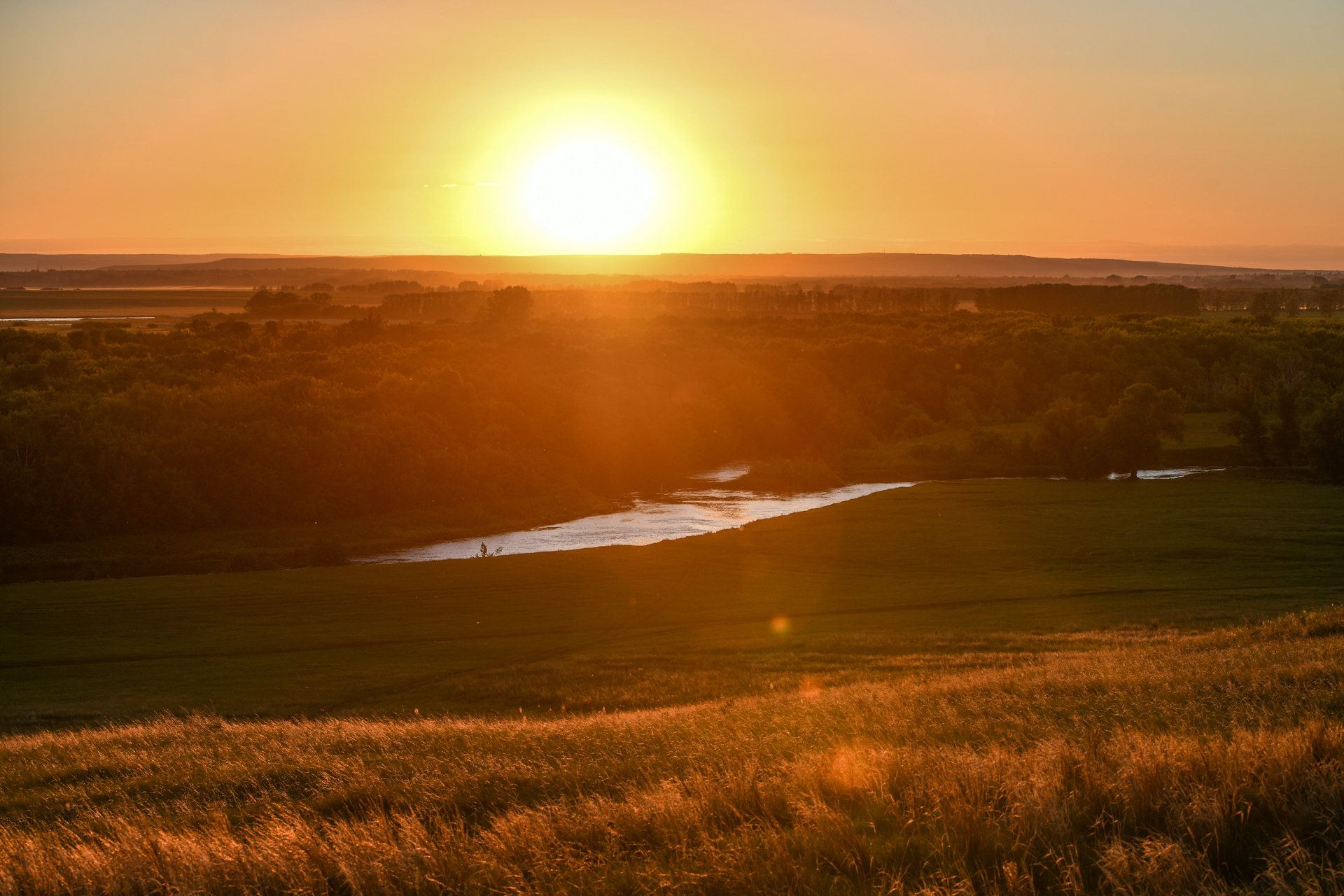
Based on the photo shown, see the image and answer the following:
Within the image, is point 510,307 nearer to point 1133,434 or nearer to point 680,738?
point 1133,434

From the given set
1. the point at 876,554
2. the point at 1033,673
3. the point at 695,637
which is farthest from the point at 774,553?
the point at 1033,673

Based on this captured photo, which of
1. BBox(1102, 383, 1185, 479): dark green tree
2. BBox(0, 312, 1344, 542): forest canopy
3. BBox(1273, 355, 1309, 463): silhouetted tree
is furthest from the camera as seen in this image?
BBox(1273, 355, 1309, 463): silhouetted tree

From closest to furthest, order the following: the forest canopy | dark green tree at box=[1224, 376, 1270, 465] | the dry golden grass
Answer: the dry golden grass → the forest canopy → dark green tree at box=[1224, 376, 1270, 465]

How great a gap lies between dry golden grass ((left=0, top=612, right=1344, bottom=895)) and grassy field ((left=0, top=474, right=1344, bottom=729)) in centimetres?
936

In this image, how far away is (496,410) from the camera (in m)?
76.1

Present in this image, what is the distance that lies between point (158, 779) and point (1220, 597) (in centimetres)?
3091

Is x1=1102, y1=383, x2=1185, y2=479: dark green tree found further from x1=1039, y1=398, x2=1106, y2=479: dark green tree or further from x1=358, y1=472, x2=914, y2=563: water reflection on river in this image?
x1=358, y1=472, x2=914, y2=563: water reflection on river

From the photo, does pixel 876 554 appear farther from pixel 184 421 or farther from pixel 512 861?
pixel 184 421

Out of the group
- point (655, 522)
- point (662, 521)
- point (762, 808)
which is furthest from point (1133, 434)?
point (762, 808)

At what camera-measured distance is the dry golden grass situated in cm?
615

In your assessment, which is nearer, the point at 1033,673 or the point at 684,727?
the point at 684,727

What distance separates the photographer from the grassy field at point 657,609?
23016 millimetres

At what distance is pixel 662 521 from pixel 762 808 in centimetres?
5474

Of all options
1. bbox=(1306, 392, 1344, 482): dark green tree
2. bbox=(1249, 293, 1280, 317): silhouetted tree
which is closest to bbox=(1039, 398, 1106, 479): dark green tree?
bbox=(1306, 392, 1344, 482): dark green tree
